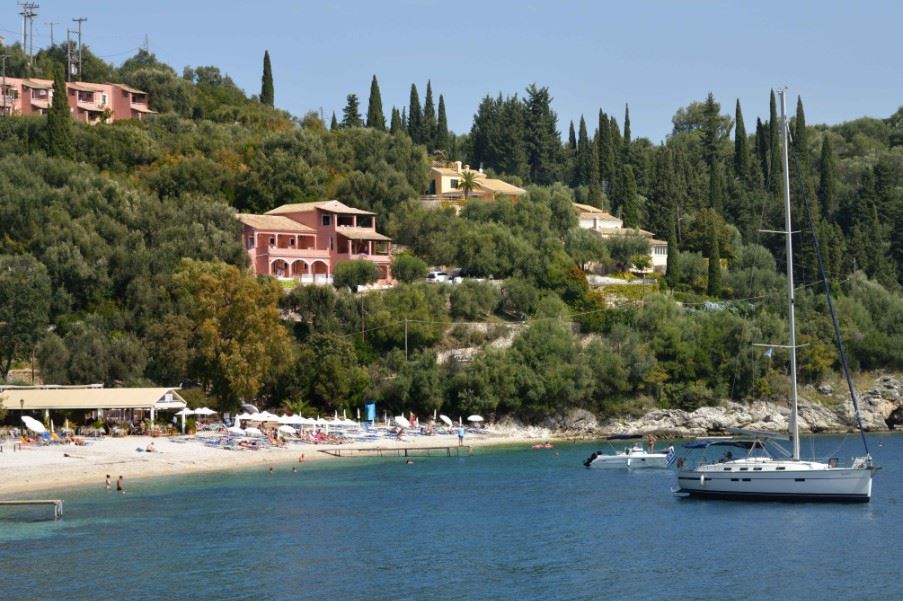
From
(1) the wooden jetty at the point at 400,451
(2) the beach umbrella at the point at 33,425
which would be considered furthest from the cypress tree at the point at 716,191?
(2) the beach umbrella at the point at 33,425

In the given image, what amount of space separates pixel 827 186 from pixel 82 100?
68.2m

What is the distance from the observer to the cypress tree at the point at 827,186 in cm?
11125

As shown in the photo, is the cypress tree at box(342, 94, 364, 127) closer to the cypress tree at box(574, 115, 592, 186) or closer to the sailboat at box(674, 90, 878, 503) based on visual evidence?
the cypress tree at box(574, 115, 592, 186)

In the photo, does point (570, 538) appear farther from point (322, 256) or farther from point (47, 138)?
point (47, 138)

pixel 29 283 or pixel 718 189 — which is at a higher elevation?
pixel 718 189

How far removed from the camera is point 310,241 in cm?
9188

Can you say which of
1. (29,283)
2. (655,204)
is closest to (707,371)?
(655,204)

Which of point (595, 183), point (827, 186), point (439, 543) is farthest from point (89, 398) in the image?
point (827, 186)

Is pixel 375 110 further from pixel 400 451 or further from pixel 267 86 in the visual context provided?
pixel 400 451

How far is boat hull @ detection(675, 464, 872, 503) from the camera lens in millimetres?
44531

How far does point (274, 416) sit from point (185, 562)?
103 feet

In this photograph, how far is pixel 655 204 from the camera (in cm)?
10625

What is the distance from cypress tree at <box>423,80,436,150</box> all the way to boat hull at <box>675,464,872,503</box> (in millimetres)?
81350

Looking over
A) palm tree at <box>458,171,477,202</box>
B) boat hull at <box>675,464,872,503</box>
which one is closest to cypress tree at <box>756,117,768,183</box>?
palm tree at <box>458,171,477,202</box>
